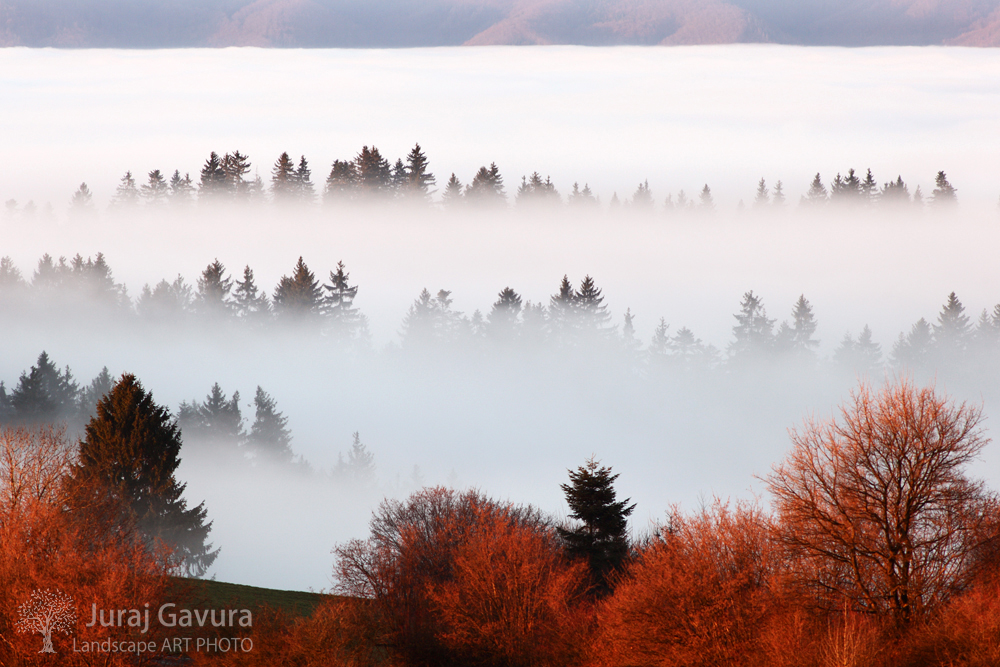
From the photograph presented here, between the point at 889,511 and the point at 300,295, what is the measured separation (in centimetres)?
12018

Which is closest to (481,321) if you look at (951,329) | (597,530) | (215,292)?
(215,292)

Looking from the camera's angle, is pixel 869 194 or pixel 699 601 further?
pixel 869 194

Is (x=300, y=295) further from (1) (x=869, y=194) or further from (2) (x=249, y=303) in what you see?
→ (1) (x=869, y=194)

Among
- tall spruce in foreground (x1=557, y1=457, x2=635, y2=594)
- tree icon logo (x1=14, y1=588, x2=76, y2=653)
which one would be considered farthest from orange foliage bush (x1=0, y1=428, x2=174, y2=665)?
tall spruce in foreground (x1=557, y1=457, x2=635, y2=594)

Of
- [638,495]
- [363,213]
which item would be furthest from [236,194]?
[638,495]

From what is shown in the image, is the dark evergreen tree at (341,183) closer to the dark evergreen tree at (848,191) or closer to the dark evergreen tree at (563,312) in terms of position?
the dark evergreen tree at (563,312)

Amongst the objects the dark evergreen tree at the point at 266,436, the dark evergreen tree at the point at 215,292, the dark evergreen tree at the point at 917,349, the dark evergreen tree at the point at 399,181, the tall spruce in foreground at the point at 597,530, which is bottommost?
the tall spruce in foreground at the point at 597,530

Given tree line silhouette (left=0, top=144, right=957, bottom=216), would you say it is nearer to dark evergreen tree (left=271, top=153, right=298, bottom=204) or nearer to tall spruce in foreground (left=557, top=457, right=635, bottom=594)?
dark evergreen tree (left=271, top=153, right=298, bottom=204)

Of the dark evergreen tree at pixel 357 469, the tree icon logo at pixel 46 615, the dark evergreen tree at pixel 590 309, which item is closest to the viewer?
the tree icon logo at pixel 46 615

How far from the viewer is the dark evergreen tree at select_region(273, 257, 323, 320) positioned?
5723 inches

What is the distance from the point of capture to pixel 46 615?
109ft

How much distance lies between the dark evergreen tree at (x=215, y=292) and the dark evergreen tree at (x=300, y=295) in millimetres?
12430

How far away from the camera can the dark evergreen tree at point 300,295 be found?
14538 centimetres

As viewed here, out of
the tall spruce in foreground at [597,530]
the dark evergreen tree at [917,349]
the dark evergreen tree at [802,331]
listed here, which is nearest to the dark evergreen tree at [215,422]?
the tall spruce in foreground at [597,530]
